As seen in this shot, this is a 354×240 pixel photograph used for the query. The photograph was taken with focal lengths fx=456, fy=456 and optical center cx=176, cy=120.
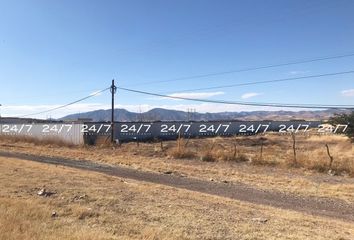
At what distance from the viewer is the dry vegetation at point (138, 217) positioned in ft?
25.8

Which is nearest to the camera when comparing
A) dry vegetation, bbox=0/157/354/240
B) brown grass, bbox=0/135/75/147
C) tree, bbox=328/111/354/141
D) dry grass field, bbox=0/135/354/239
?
dry vegetation, bbox=0/157/354/240

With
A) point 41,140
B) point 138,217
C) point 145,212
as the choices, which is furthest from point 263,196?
point 41,140

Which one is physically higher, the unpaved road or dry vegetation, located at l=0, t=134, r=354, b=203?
dry vegetation, located at l=0, t=134, r=354, b=203

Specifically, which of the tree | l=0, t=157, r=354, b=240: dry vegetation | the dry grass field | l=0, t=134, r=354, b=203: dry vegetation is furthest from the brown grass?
l=0, t=157, r=354, b=240: dry vegetation

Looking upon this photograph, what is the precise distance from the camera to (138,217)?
31.0 ft

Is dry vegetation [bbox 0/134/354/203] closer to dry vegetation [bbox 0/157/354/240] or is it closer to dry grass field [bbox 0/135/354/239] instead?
dry grass field [bbox 0/135/354/239]

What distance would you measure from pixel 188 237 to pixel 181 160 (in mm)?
19328

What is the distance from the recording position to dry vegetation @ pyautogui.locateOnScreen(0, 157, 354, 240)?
7.86 metres

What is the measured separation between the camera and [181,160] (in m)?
27.3

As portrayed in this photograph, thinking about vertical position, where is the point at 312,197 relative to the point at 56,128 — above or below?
below

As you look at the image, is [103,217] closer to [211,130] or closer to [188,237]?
[188,237]

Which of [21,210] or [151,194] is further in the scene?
[151,194]

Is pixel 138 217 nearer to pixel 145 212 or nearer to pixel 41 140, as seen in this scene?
pixel 145 212

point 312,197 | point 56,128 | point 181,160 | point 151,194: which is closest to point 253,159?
point 181,160
